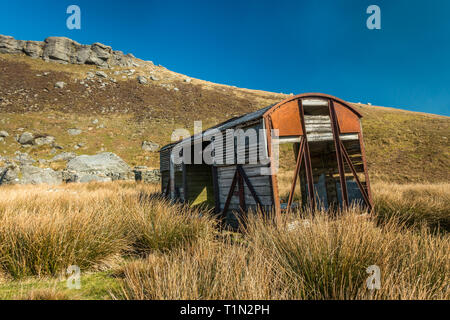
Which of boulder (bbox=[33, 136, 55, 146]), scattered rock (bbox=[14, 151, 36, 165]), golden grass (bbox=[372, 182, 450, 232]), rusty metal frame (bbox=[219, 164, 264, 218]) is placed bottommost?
golden grass (bbox=[372, 182, 450, 232])

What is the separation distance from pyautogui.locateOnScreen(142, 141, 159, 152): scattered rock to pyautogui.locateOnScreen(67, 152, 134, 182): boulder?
649cm

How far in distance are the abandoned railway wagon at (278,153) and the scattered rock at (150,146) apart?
20202 mm

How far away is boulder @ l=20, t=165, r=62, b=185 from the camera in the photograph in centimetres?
1662

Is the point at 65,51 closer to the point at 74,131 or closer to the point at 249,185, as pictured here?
the point at 74,131

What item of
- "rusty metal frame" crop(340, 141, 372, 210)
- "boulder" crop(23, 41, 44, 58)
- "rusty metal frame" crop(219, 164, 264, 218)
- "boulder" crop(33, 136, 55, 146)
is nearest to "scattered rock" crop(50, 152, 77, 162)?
"boulder" crop(33, 136, 55, 146)

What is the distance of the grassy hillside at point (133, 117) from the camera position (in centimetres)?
2455

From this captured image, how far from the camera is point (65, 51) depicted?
4856 centimetres

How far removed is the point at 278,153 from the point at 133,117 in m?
32.8

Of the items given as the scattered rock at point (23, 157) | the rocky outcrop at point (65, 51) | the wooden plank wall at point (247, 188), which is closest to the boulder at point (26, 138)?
the scattered rock at point (23, 157)

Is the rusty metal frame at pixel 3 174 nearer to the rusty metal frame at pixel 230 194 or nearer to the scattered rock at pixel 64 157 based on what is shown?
the scattered rock at pixel 64 157

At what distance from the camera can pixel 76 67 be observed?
153 feet

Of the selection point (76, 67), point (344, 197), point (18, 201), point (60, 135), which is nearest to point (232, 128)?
point (344, 197)

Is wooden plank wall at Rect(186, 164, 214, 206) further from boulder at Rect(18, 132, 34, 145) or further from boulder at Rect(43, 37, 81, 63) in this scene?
boulder at Rect(43, 37, 81, 63)
